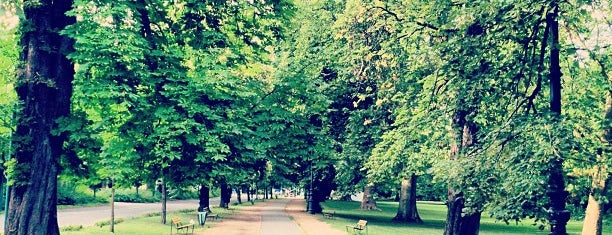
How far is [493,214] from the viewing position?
9086 millimetres

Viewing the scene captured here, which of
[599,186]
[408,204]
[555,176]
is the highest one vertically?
[555,176]

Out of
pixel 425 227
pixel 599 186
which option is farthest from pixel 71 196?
pixel 599 186

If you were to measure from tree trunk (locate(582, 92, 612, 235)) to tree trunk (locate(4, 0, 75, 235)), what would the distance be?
10411 millimetres

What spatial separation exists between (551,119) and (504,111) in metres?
2.26

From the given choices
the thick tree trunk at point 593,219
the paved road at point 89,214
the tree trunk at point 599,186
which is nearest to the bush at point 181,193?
the paved road at point 89,214

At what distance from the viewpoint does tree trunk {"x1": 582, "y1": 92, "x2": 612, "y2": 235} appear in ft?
29.5

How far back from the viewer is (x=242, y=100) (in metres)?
12.6

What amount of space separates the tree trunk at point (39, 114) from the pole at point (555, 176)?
9472mm

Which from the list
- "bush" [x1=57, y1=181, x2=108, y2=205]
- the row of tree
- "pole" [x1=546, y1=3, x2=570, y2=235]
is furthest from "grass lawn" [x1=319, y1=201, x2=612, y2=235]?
"bush" [x1=57, y1=181, x2=108, y2=205]

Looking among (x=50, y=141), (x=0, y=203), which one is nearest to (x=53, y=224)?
(x=50, y=141)

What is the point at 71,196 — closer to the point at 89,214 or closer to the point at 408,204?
the point at 89,214

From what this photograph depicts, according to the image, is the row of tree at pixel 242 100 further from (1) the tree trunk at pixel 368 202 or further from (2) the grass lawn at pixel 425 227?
(1) the tree trunk at pixel 368 202

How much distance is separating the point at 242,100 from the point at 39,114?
434 centimetres

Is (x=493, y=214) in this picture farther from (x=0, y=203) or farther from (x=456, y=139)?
(x=0, y=203)
